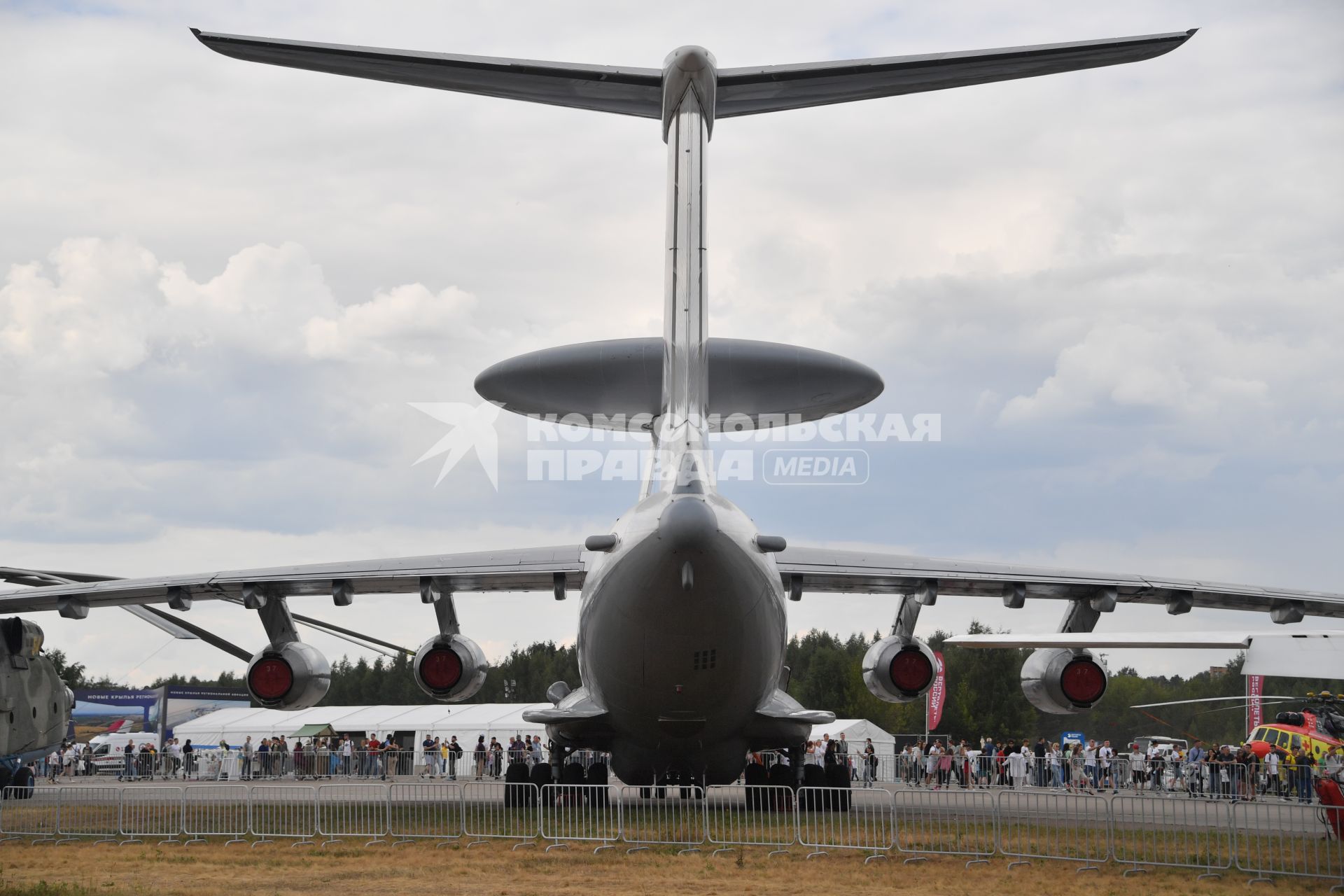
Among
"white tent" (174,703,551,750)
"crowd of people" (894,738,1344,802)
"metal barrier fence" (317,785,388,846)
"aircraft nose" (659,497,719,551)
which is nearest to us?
"aircraft nose" (659,497,719,551)

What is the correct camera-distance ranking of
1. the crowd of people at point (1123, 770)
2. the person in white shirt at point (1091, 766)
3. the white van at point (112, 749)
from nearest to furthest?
the crowd of people at point (1123, 770) → the person in white shirt at point (1091, 766) → the white van at point (112, 749)

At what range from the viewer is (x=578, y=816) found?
42.4ft

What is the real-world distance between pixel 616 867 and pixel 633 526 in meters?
2.56

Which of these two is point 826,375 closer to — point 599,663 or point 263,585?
Result: point 599,663

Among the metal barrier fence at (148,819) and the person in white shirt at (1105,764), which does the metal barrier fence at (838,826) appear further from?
the person in white shirt at (1105,764)

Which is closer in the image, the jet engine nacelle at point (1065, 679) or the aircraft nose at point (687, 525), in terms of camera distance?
the aircraft nose at point (687, 525)

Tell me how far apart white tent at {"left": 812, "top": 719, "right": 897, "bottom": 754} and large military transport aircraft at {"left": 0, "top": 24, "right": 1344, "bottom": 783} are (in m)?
12.5

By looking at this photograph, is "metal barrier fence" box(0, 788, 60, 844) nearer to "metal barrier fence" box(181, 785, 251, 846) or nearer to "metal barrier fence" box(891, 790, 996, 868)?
"metal barrier fence" box(181, 785, 251, 846)

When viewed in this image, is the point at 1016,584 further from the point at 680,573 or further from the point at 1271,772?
the point at 1271,772

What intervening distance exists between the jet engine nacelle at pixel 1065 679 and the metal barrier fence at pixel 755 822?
2904 mm

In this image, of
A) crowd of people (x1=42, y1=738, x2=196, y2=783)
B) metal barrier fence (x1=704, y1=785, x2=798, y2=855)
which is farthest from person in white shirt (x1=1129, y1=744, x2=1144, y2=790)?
crowd of people (x1=42, y1=738, x2=196, y2=783)

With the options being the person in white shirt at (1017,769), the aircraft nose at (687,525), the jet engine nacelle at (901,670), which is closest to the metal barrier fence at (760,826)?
the jet engine nacelle at (901,670)

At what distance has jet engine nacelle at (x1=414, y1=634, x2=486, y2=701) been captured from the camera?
13.7m

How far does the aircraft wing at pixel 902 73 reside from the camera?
8.65 meters
